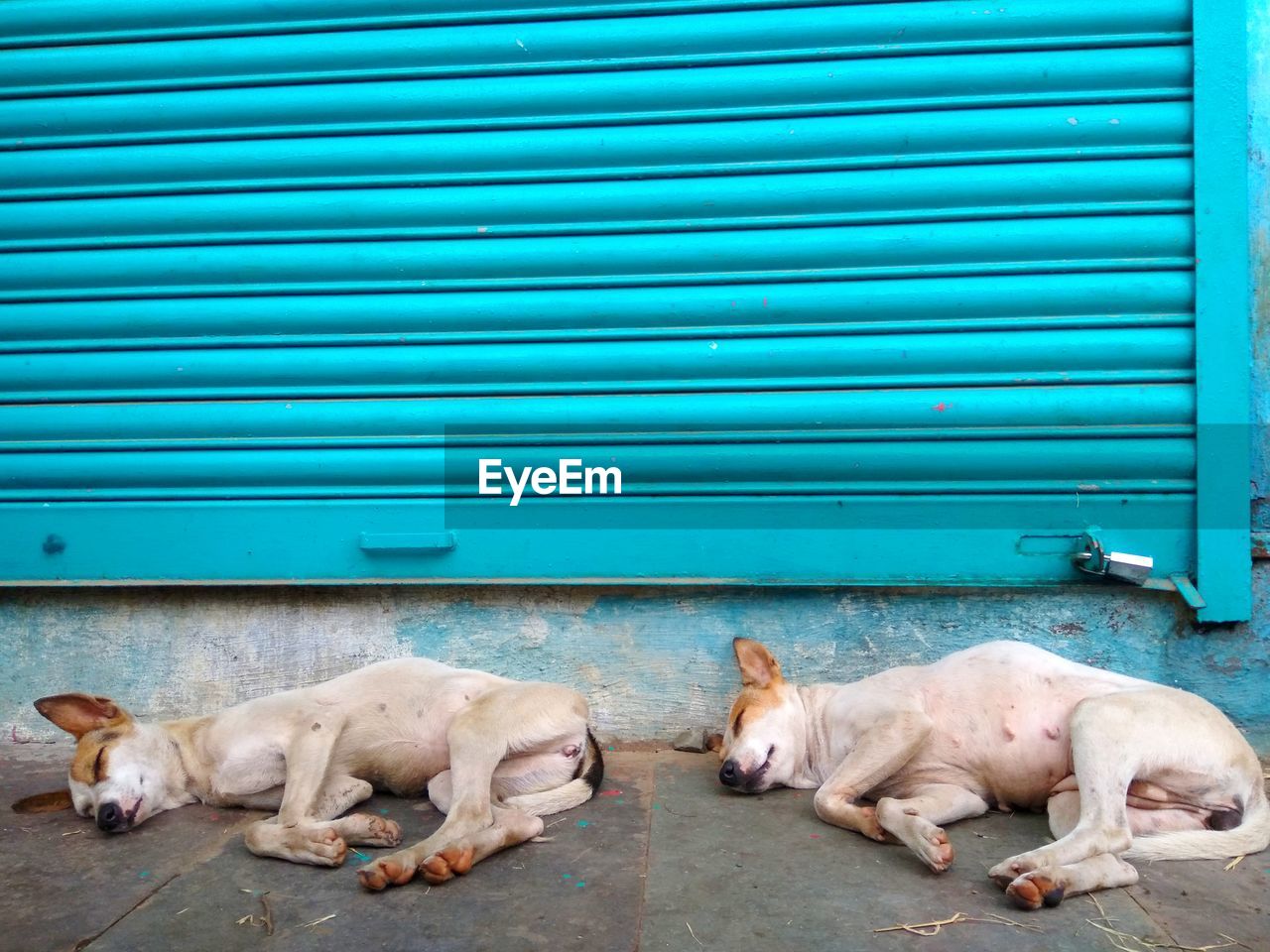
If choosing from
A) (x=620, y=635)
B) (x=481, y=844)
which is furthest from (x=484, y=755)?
(x=620, y=635)

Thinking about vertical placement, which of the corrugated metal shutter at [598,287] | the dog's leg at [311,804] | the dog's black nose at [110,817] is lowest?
the dog's black nose at [110,817]

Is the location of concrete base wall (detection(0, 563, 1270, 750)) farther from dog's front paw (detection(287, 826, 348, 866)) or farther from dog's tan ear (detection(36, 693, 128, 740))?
dog's front paw (detection(287, 826, 348, 866))

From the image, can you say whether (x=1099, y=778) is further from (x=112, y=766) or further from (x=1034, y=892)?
(x=112, y=766)

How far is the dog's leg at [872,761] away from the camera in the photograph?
3.63m

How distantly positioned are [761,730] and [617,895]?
118 cm

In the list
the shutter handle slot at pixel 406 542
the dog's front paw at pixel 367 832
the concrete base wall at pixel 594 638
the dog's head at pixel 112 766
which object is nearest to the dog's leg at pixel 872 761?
the concrete base wall at pixel 594 638

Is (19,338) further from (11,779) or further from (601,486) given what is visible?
(601,486)

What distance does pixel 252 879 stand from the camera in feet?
10.4

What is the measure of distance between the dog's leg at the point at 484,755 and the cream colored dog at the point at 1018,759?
742 millimetres

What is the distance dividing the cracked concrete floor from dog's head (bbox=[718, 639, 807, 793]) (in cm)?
19

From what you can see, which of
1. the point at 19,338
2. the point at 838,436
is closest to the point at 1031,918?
the point at 838,436

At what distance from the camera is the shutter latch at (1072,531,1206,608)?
14.0 ft

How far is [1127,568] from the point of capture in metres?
4.26

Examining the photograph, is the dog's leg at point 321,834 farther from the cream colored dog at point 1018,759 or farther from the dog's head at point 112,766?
the cream colored dog at point 1018,759
